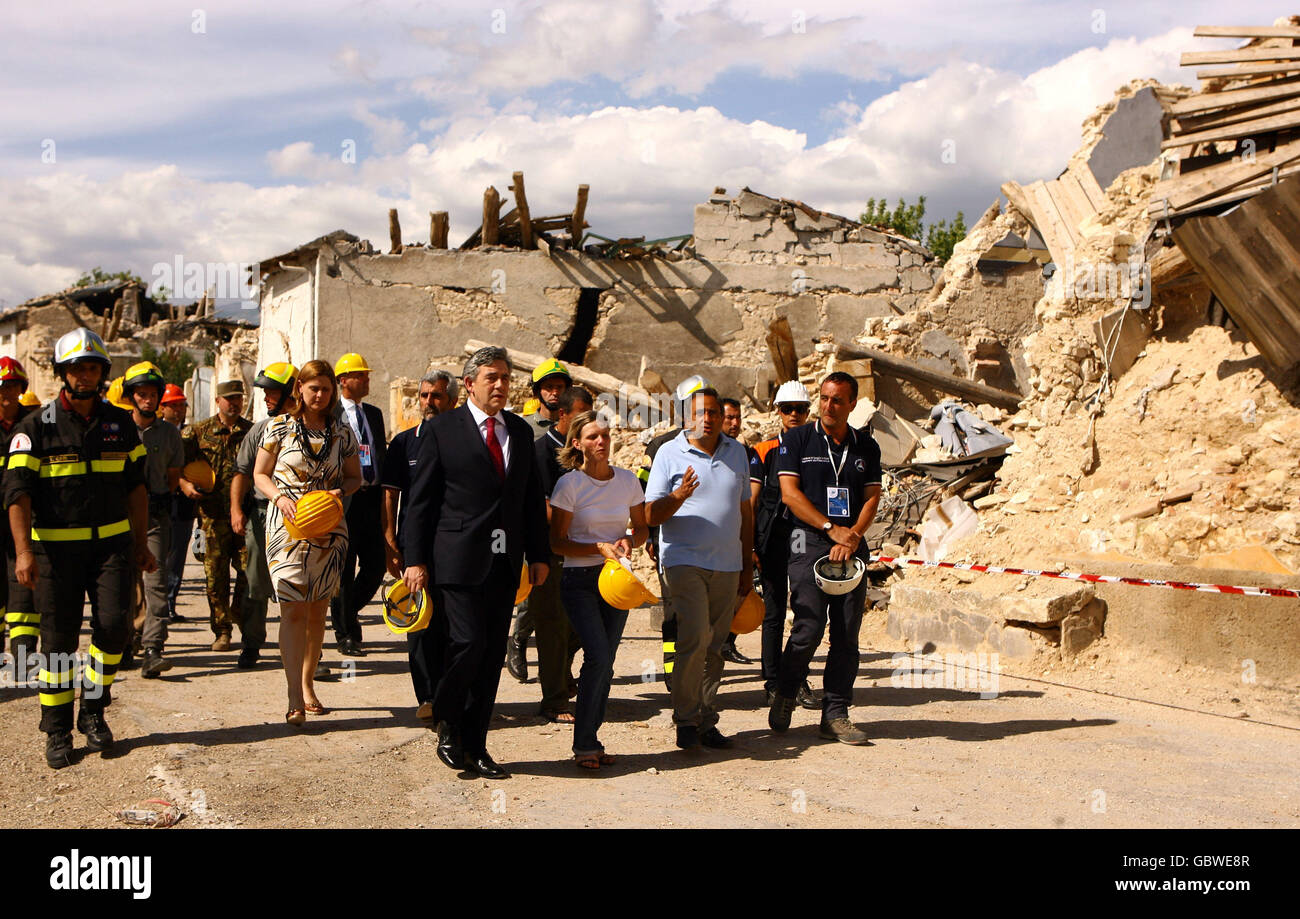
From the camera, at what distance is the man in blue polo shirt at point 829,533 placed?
598cm

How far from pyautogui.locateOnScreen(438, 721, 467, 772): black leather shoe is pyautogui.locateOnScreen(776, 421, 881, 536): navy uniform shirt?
2.22 m

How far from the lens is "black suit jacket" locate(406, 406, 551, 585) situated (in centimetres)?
502

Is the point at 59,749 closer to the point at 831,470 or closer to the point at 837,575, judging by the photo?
the point at 837,575

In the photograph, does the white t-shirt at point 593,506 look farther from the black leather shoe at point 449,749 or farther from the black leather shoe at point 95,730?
the black leather shoe at point 95,730

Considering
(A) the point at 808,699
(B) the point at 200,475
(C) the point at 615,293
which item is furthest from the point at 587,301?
(A) the point at 808,699

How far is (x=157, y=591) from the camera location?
25.2 ft

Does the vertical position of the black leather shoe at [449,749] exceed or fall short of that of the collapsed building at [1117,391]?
it falls short

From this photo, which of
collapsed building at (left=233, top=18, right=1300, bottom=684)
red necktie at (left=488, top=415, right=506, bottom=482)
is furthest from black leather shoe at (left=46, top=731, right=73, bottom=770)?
collapsed building at (left=233, top=18, right=1300, bottom=684)

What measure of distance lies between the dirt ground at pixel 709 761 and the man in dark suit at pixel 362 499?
1.97ft

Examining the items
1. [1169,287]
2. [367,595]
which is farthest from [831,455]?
[1169,287]

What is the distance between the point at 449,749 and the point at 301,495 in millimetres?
1674

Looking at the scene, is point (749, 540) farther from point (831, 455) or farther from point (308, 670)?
point (308, 670)

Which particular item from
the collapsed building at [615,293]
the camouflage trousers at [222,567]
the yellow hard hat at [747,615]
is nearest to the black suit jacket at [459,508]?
the yellow hard hat at [747,615]

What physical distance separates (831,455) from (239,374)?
25.4 meters
